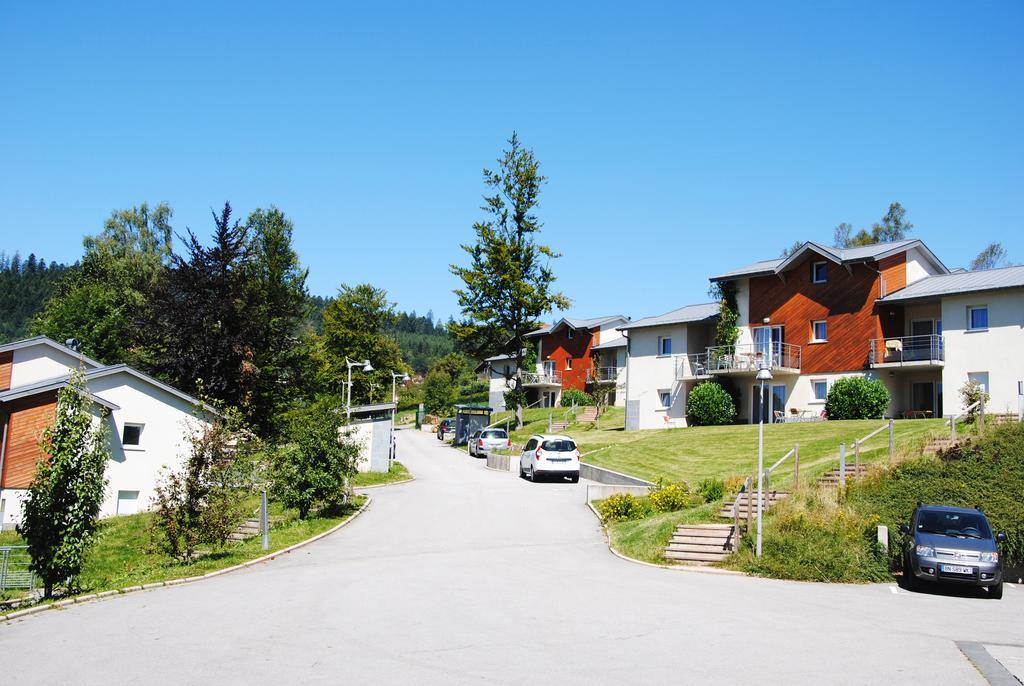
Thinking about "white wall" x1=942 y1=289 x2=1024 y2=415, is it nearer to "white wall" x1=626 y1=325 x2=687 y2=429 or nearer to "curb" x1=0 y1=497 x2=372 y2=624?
"white wall" x1=626 y1=325 x2=687 y2=429

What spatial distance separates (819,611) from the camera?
13.2 metres

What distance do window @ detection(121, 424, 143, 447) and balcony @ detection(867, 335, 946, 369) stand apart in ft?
101

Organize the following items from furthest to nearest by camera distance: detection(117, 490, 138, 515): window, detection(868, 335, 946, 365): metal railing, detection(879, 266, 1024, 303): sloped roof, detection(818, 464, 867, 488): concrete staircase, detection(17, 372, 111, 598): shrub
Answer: detection(868, 335, 946, 365): metal railing, detection(879, 266, 1024, 303): sloped roof, detection(117, 490, 138, 515): window, detection(818, 464, 867, 488): concrete staircase, detection(17, 372, 111, 598): shrub

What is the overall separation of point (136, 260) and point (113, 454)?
38.1m

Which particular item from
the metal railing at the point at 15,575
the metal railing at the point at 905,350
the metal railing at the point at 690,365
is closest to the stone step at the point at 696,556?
the metal railing at the point at 15,575

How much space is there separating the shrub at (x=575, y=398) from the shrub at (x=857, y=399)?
23932 millimetres

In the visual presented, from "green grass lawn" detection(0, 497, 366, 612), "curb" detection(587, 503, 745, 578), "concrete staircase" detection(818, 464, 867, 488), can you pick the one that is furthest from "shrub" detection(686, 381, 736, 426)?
"curb" detection(587, 503, 745, 578)

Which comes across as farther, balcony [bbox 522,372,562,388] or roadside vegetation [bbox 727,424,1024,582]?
balcony [bbox 522,372,562,388]

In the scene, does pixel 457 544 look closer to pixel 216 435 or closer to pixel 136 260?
pixel 216 435

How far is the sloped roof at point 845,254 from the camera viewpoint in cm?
3747

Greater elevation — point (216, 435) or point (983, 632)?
point (216, 435)

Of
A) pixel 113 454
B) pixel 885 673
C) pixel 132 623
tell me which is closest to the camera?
pixel 885 673

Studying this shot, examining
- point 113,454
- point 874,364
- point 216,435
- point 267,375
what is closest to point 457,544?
point 216,435

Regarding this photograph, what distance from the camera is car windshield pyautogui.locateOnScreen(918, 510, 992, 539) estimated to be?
16.8 meters
